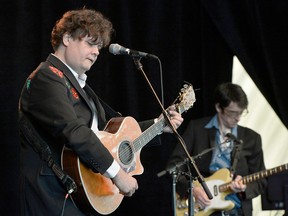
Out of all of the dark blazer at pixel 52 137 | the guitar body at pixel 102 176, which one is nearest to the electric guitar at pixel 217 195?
the guitar body at pixel 102 176

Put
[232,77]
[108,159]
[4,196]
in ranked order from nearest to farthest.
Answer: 1. [108,159]
2. [4,196]
3. [232,77]

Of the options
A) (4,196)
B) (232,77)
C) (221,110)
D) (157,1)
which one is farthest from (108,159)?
(232,77)

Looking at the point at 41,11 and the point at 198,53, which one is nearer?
the point at 41,11

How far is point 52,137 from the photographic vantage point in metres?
2.93

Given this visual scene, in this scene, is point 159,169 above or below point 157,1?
below

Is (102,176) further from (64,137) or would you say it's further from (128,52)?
(128,52)

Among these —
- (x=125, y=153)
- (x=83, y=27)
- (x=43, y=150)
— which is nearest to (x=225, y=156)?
(x=125, y=153)

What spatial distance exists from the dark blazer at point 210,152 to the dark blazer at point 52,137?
1.86m

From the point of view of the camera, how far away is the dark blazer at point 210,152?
4660 millimetres

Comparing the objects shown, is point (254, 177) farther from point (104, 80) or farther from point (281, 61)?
point (104, 80)

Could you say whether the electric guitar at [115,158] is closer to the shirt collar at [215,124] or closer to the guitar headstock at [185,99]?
the guitar headstock at [185,99]

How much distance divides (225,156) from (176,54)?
3.33 feet

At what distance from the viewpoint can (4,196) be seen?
439cm

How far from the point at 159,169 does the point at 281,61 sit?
1409 millimetres
